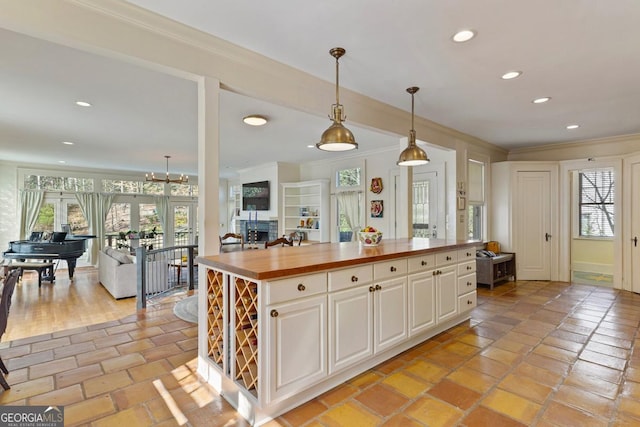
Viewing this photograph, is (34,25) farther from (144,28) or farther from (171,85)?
(171,85)

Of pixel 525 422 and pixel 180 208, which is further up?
pixel 180 208

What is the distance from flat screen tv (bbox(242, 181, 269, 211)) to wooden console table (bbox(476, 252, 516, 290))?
17.0 feet

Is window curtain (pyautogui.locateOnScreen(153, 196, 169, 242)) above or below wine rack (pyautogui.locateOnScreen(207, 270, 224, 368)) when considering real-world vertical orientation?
above

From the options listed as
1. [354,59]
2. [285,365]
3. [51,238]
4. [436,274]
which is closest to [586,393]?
[436,274]

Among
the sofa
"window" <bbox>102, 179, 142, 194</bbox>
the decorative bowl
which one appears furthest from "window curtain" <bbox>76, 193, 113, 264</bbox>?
the decorative bowl

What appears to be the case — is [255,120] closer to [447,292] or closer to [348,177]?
[447,292]

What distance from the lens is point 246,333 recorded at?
2.00m

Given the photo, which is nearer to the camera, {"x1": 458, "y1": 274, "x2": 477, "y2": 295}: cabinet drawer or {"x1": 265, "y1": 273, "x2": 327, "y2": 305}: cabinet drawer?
{"x1": 265, "y1": 273, "x2": 327, "y2": 305}: cabinet drawer

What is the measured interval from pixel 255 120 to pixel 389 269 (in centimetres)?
284

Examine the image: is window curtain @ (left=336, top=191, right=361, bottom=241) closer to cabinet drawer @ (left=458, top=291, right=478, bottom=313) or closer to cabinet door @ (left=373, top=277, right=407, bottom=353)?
cabinet drawer @ (left=458, top=291, right=478, bottom=313)

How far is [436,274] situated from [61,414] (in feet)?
9.92

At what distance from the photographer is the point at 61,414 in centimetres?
199

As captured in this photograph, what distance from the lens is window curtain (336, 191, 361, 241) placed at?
7.12 metres

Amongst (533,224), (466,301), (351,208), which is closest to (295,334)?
(466,301)
